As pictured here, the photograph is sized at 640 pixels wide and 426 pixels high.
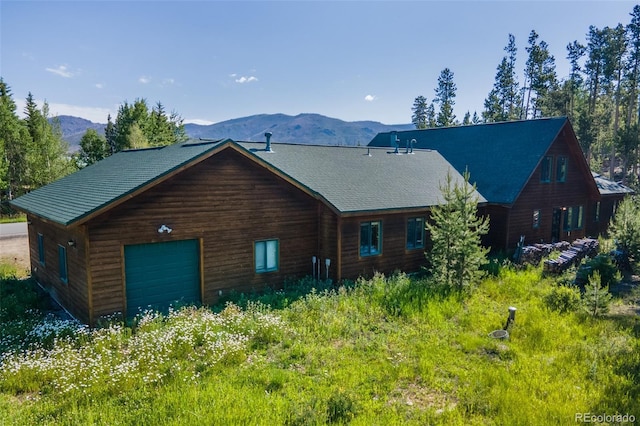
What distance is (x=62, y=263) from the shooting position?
12.9 metres

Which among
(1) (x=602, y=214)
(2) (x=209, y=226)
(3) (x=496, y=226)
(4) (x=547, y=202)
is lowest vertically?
(3) (x=496, y=226)

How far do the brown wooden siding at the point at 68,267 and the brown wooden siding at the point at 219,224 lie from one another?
0.59 m

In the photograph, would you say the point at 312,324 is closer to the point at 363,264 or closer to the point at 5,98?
the point at 363,264

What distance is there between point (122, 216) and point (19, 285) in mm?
7200

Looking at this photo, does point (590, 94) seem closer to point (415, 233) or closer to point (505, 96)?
point (505, 96)

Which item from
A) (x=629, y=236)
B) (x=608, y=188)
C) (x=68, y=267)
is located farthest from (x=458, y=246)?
(x=608, y=188)

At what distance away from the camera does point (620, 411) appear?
7293 millimetres

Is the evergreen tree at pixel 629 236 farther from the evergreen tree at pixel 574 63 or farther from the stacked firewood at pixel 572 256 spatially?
the evergreen tree at pixel 574 63

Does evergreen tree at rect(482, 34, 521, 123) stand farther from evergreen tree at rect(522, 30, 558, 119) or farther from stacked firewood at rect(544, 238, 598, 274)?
stacked firewood at rect(544, 238, 598, 274)

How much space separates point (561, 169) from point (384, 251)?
43.4ft

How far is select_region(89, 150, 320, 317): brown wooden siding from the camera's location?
36.3ft

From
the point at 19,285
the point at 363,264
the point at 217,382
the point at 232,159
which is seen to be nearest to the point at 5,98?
the point at 19,285

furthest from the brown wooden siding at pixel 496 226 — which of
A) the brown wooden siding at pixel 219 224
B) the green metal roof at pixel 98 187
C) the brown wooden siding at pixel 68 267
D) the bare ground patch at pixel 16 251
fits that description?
the bare ground patch at pixel 16 251

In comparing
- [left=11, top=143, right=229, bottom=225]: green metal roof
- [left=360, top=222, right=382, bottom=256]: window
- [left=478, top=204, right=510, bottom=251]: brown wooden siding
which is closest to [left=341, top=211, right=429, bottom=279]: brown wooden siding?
[left=360, top=222, right=382, bottom=256]: window
